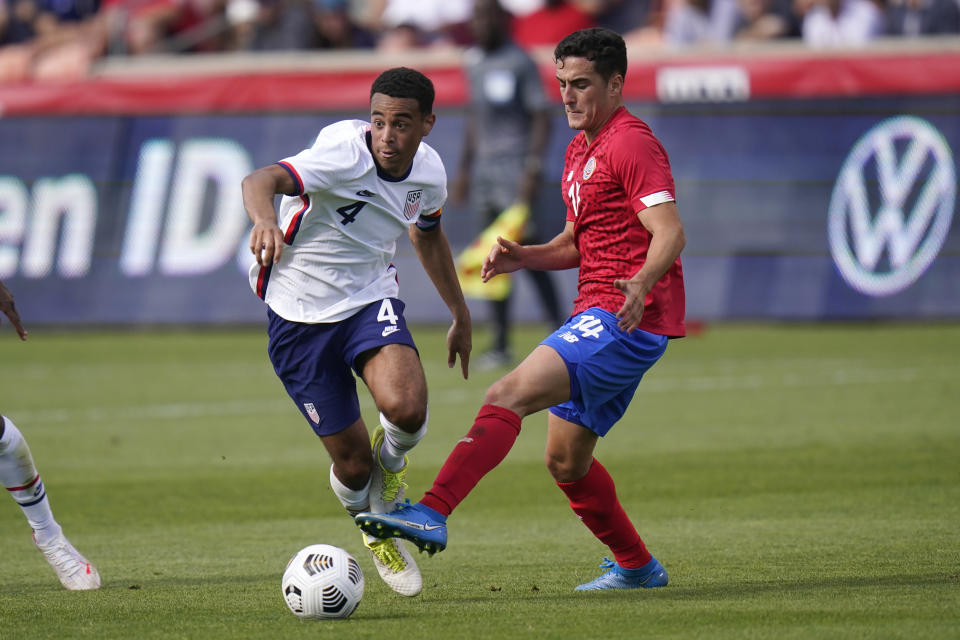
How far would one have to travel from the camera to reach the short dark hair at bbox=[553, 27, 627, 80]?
559 centimetres

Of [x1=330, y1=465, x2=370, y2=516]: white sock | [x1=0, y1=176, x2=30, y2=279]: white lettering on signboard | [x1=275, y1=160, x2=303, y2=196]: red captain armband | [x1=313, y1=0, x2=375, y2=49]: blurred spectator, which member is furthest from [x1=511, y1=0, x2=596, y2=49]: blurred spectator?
[x1=275, y1=160, x2=303, y2=196]: red captain armband

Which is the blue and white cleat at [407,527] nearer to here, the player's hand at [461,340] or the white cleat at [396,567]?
the white cleat at [396,567]

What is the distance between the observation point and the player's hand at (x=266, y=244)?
16.3ft

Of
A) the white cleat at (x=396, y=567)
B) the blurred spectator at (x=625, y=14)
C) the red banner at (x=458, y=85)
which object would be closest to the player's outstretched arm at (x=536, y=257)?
the white cleat at (x=396, y=567)

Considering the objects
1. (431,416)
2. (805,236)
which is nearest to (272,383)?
(431,416)

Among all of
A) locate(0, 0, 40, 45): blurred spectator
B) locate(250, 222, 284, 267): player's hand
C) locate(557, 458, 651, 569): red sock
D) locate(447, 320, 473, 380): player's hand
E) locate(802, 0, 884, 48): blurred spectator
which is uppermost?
locate(250, 222, 284, 267): player's hand

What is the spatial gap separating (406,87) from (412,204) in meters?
0.53

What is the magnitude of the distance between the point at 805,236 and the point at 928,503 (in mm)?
7623

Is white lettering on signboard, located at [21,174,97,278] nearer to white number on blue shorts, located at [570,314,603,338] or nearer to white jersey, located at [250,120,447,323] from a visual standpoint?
white jersey, located at [250,120,447,323]

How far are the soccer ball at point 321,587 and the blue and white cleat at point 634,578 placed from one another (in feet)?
3.23

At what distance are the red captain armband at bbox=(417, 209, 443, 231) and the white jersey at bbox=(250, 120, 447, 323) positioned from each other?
15 cm

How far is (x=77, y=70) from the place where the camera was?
18.2 metres

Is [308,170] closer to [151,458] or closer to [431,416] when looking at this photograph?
[151,458]

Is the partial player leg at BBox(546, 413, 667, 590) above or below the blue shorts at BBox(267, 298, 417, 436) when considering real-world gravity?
below
